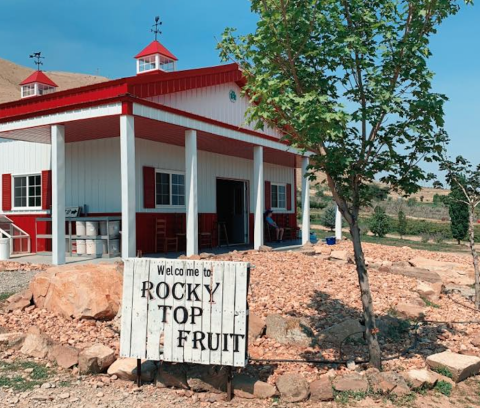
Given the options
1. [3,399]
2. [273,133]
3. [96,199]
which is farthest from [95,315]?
[273,133]

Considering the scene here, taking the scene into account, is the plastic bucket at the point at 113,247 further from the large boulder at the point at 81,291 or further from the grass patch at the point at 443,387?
the grass patch at the point at 443,387

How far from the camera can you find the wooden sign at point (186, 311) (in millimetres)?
4453

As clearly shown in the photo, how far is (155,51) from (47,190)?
4.77 meters

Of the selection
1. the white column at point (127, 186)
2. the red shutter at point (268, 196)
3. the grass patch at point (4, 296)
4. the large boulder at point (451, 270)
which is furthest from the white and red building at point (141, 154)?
the large boulder at point (451, 270)

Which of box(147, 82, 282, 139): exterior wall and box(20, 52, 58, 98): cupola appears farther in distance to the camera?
box(20, 52, 58, 98): cupola

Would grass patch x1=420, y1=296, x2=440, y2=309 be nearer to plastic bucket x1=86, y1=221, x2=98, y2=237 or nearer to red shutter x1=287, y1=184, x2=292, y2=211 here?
plastic bucket x1=86, y1=221, x2=98, y2=237

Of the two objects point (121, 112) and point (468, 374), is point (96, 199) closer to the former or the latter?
point (121, 112)

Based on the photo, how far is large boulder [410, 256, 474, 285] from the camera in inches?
420

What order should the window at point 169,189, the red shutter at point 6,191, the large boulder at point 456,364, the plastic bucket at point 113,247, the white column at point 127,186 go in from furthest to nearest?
the red shutter at point 6,191 < the window at point 169,189 < the plastic bucket at point 113,247 < the white column at point 127,186 < the large boulder at point 456,364

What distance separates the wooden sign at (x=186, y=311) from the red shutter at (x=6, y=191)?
427 inches

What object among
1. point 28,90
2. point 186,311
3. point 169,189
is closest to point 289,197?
point 169,189

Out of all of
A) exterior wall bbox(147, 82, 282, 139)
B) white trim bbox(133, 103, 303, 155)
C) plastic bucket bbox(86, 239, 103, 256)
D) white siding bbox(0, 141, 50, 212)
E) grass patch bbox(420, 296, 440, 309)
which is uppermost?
exterior wall bbox(147, 82, 282, 139)

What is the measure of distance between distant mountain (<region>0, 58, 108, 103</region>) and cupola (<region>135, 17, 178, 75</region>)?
64.4m

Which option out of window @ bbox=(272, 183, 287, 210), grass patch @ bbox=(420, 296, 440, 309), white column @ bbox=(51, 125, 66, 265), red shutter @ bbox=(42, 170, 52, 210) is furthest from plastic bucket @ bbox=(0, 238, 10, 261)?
window @ bbox=(272, 183, 287, 210)
